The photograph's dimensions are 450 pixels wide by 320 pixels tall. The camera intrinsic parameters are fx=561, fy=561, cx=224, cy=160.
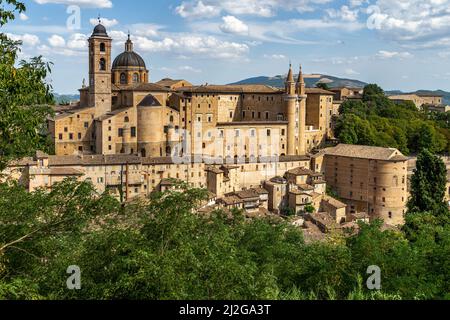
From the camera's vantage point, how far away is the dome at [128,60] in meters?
52.4

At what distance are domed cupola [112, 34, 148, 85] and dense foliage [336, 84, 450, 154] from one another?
1966 cm

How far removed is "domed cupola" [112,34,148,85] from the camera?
5206 cm

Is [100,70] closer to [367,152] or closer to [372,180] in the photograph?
[367,152]

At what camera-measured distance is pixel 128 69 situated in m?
52.2

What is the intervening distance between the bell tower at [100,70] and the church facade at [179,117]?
8 cm

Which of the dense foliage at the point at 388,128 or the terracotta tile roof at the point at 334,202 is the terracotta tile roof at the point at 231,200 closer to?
the terracotta tile roof at the point at 334,202

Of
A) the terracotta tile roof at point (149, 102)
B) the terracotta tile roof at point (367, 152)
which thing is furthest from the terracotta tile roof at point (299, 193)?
the terracotta tile roof at point (149, 102)

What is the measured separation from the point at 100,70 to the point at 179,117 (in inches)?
296

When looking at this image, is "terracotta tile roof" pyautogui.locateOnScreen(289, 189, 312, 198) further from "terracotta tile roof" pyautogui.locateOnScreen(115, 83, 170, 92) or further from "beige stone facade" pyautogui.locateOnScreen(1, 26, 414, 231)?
"terracotta tile roof" pyautogui.locateOnScreen(115, 83, 170, 92)

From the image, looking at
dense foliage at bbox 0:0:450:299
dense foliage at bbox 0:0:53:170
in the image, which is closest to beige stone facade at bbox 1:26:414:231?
dense foliage at bbox 0:0:450:299

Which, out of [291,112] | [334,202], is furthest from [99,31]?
[334,202]
